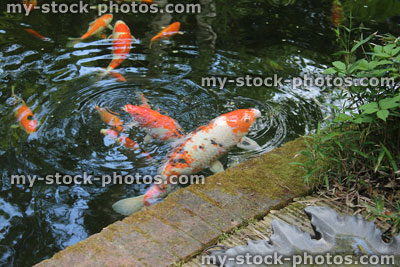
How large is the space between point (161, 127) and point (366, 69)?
2.21 m

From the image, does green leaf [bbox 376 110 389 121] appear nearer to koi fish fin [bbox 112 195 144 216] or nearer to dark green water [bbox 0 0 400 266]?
dark green water [bbox 0 0 400 266]

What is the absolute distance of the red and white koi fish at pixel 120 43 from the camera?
20.6 feet

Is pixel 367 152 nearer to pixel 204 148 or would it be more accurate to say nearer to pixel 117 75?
pixel 204 148

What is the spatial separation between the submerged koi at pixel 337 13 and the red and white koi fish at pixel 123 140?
16.4 feet

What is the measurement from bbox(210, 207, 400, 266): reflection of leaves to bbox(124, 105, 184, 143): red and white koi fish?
2.09 metres

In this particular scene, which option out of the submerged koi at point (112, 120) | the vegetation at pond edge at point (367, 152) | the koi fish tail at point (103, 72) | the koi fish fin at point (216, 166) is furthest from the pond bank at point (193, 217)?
the koi fish tail at point (103, 72)

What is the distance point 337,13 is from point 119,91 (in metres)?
5.06

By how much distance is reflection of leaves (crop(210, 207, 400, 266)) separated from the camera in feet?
8.27

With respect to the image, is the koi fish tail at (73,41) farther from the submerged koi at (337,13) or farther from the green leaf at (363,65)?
the green leaf at (363,65)

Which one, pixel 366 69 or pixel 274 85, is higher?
pixel 366 69

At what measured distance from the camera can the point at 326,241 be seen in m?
2.57

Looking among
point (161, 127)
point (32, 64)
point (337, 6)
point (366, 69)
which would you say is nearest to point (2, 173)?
point (161, 127)

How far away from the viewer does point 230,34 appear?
292 inches

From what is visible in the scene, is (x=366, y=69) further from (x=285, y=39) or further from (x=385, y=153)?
(x=285, y=39)
